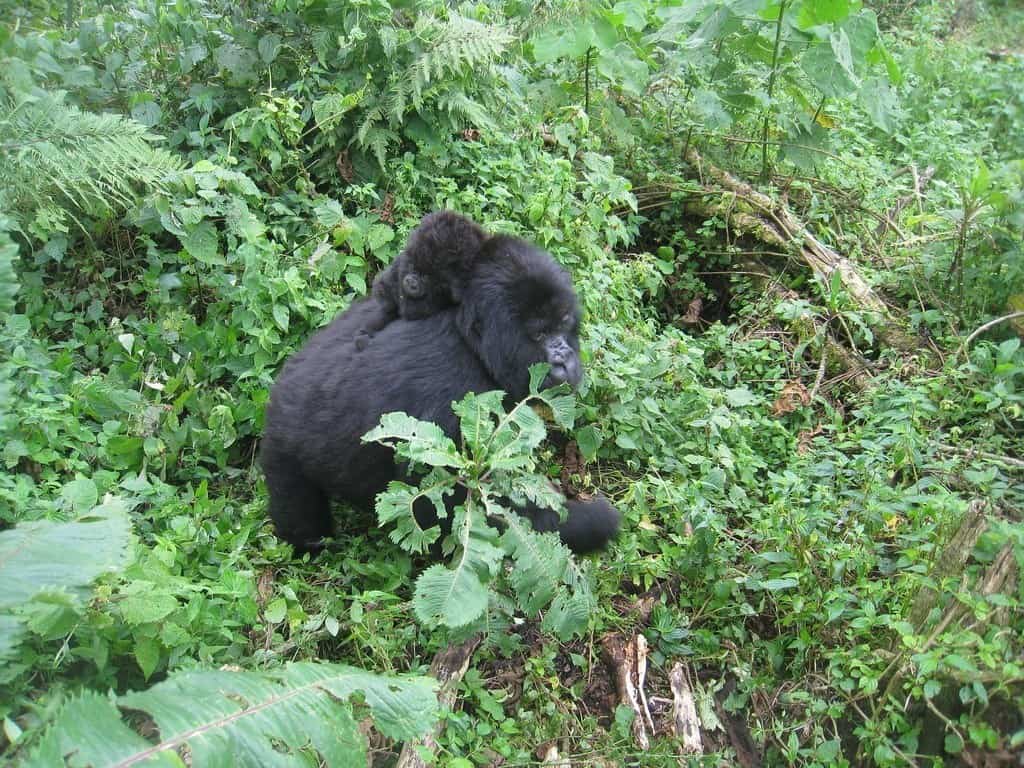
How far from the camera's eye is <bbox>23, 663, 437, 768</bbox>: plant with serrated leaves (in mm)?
1803

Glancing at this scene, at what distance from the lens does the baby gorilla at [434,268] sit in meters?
3.78

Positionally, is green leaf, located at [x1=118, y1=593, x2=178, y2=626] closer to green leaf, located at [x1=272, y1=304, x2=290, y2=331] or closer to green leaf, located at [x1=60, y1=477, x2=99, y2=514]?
green leaf, located at [x1=60, y1=477, x2=99, y2=514]

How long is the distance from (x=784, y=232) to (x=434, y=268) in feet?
9.67

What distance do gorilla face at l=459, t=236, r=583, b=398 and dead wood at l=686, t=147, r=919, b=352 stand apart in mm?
2161

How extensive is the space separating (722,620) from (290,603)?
1.69 m

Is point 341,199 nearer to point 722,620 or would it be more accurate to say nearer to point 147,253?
point 147,253

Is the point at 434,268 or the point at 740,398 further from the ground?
the point at 434,268

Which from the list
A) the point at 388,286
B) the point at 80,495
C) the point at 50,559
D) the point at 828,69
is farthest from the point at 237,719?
the point at 828,69

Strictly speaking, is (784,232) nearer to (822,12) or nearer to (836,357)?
(836,357)

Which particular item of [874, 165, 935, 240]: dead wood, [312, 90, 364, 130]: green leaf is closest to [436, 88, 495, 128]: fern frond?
[312, 90, 364, 130]: green leaf

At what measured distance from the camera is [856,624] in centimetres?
294

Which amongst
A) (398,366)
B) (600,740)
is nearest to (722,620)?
(600,740)

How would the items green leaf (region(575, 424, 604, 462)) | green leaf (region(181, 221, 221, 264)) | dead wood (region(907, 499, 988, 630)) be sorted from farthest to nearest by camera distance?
green leaf (region(181, 221, 221, 264))
green leaf (region(575, 424, 604, 462))
dead wood (region(907, 499, 988, 630))

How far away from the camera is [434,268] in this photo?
3.79 metres
